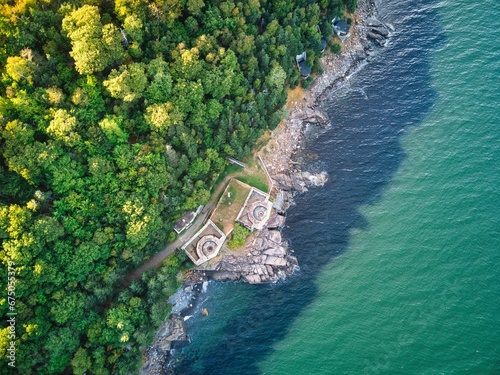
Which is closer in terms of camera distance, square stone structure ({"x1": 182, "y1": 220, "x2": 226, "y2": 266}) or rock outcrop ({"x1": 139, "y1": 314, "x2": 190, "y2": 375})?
rock outcrop ({"x1": 139, "y1": 314, "x2": 190, "y2": 375})

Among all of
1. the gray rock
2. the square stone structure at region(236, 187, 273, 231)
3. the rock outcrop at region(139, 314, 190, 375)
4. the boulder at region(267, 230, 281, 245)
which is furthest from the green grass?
the rock outcrop at region(139, 314, 190, 375)

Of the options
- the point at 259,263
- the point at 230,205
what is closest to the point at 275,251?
the point at 259,263

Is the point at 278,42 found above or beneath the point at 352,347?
above

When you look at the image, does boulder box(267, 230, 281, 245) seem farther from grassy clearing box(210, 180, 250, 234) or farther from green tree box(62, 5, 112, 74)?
green tree box(62, 5, 112, 74)

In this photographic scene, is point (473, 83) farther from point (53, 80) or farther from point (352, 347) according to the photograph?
point (53, 80)

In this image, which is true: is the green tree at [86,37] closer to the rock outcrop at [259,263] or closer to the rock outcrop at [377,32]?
the rock outcrop at [259,263]

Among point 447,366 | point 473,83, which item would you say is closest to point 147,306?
point 447,366
